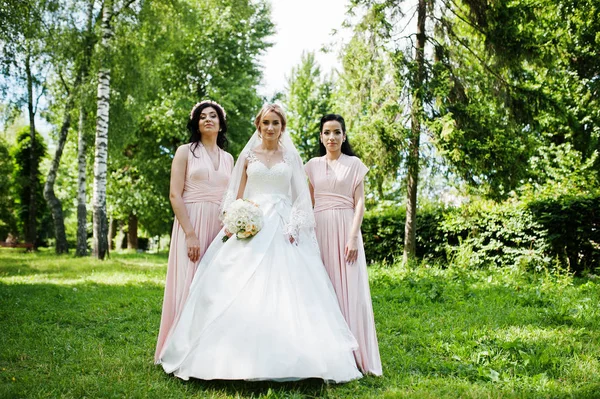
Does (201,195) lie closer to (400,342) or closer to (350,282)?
(350,282)

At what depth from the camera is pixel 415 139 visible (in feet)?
35.3

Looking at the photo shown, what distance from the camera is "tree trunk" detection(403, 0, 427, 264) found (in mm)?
10617

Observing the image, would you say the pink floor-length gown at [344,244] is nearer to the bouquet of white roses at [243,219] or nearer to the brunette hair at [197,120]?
the bouquet of white roses at [243,219]

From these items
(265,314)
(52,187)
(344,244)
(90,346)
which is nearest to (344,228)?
(344,244)

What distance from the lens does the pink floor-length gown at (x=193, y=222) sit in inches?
187

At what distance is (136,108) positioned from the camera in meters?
16.0

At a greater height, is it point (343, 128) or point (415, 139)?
point (415, 139)

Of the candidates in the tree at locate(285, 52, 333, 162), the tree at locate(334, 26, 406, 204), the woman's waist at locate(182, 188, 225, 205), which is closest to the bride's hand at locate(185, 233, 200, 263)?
the woman's waist at locate(182, 188, 225, 205)

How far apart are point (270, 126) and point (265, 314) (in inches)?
72.4

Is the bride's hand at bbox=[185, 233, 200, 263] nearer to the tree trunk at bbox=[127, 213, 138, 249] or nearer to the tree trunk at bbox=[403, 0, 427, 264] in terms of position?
the tree trunk at bbox=[403, 0, 427, 264]

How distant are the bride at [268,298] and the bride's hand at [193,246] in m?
0.15

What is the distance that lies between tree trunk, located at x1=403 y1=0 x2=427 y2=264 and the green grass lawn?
2.17 m

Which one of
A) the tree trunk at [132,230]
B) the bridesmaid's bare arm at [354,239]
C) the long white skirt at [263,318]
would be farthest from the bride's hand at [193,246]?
the tree trunk at [132,230]

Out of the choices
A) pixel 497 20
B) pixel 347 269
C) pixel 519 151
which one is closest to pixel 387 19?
pixel 497 20
